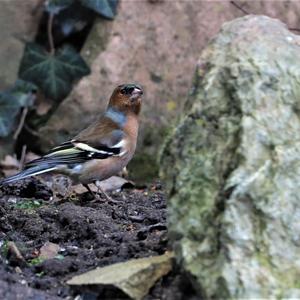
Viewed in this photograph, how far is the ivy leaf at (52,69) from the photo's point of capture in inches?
324

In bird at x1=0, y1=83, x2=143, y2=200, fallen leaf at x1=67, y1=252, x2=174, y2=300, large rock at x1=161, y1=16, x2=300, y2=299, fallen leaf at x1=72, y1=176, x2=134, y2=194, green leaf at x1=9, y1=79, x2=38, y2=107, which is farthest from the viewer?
green leaf at x1=9, y1=79, x2=38, y2=107

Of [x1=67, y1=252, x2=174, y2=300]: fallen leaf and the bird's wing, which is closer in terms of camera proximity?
[x1=67, y1=252, x2=174, y2=300]: fallen leaf

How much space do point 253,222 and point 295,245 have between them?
229 millimetres

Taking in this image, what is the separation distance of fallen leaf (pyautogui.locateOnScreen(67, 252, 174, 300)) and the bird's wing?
259 cm

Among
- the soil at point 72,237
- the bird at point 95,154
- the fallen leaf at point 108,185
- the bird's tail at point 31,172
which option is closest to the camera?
the soil at point 72,237

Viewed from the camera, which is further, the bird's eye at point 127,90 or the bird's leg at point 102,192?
the bird's eye at point 127,90

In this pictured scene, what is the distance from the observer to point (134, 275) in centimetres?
360

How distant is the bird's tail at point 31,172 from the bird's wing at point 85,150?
0.05 meters

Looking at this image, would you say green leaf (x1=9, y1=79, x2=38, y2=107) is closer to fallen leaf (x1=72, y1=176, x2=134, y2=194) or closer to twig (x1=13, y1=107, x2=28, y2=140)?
twig (x1=13, y1=107, x2=28, y2=140)

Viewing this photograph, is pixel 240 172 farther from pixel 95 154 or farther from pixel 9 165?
pixel 9 165

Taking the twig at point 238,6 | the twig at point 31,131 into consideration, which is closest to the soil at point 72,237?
the twig at point 31,131

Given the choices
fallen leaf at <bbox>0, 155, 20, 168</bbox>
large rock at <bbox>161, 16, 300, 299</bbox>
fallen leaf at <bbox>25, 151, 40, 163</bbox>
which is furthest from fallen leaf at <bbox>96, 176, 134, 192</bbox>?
large rock at <bbox>161, 16, 300, 299</bbox>

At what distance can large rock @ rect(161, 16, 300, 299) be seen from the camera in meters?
3.24

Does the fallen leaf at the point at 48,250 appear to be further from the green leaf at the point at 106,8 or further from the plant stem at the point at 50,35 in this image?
the plant stem at the point at 50,35
